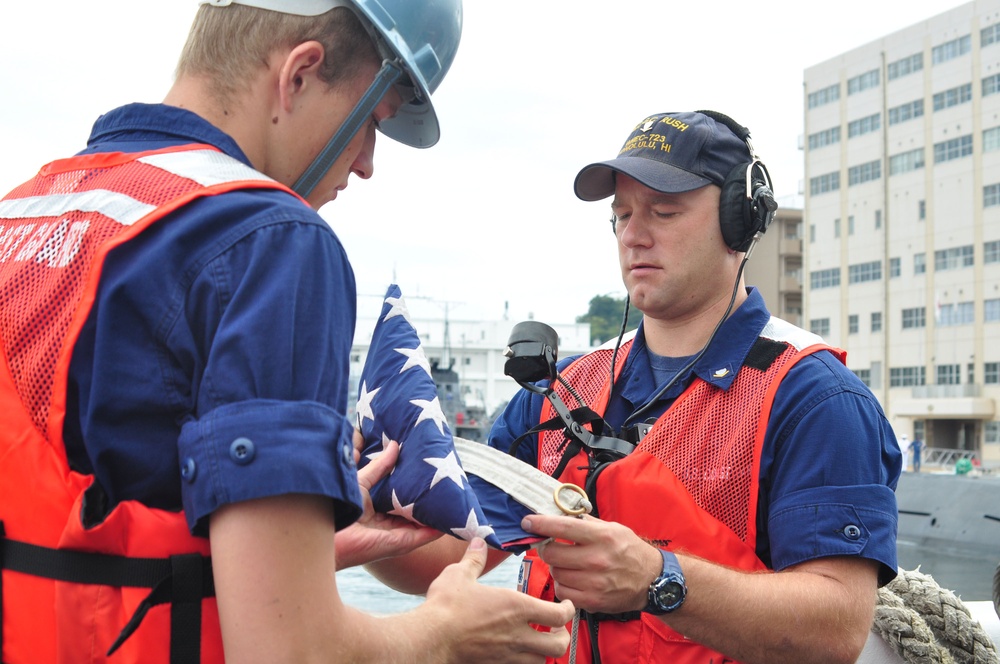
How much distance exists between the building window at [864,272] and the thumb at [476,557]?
210 ft

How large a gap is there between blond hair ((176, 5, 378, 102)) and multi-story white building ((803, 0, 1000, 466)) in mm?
58186

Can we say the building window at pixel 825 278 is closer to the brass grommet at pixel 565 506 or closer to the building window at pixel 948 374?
the building window at pixel 948 374

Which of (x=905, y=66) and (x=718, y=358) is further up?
(x=905, y=66)

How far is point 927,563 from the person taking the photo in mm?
26641

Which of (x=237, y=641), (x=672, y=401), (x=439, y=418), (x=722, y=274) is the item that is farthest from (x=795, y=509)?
(x=237, y=641)

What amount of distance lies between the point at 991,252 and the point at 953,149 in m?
6.91

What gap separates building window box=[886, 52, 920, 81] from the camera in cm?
6019

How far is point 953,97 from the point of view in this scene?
190ft

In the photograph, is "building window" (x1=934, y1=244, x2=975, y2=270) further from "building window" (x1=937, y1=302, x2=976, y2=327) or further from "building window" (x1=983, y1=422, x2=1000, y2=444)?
"building window" (x1=983, y1=422, x2=1000, y2=444)

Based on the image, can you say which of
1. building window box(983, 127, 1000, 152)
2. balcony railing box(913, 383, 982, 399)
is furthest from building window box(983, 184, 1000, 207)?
balcony railing box(913, 383, 982, 399)

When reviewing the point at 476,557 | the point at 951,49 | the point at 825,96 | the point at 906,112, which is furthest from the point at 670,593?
the point at 825,96

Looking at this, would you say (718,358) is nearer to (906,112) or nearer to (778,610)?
(778,610)

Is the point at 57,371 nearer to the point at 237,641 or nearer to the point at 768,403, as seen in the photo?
the point at 237,641

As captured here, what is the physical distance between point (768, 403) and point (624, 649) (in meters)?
0.88
